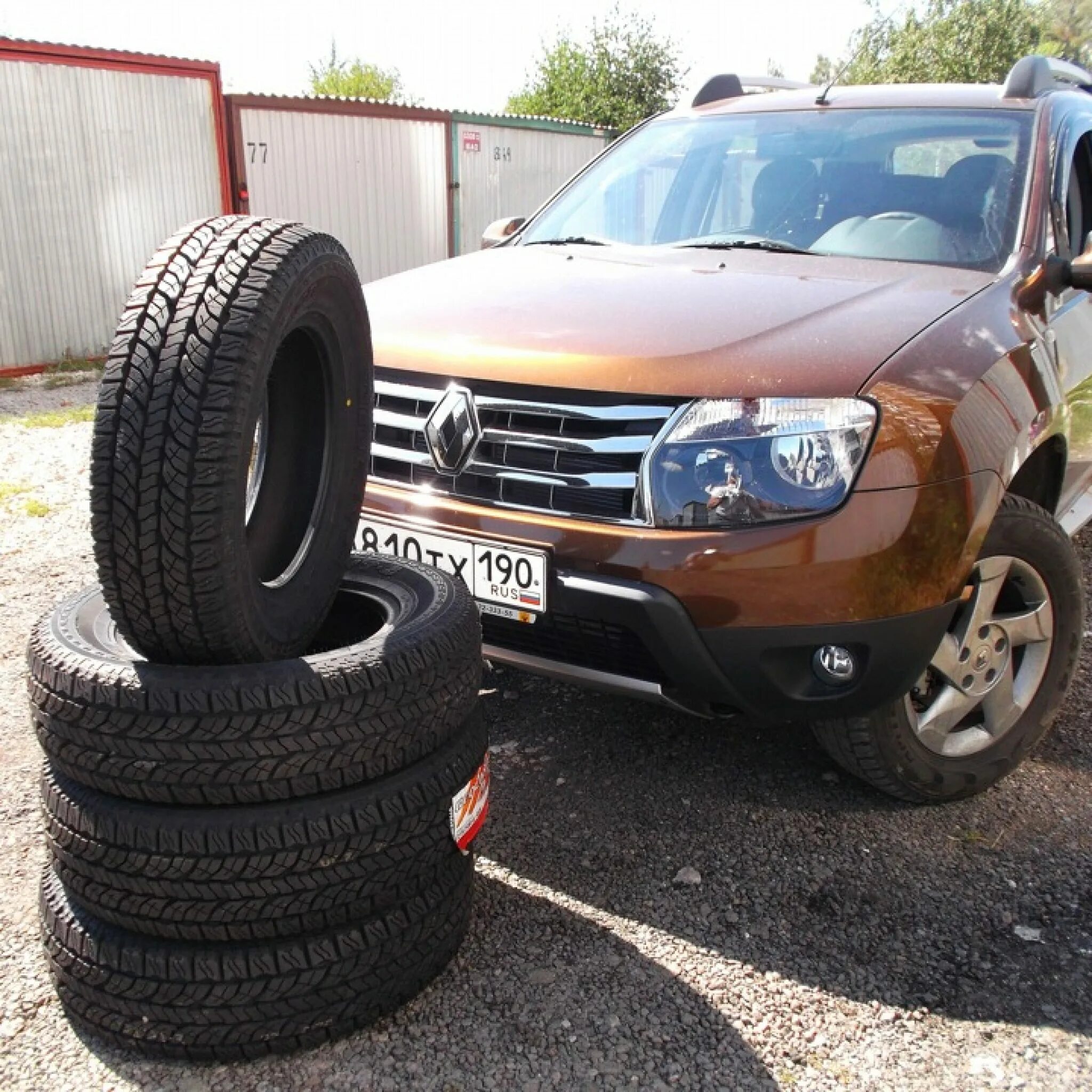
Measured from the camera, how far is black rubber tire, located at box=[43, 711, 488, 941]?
1.89 m

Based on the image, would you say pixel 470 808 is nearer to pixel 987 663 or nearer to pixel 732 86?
pixel 987 663

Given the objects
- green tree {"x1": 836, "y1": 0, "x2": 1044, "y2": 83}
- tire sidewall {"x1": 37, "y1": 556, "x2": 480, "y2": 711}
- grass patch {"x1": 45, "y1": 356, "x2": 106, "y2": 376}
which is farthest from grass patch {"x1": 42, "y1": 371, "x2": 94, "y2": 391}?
green tree {"x1": 836, "y1": 0, "x2": 1044, "y2": 83}

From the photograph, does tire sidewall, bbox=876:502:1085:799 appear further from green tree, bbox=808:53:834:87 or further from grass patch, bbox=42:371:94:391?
green tree, bbox=808:53:834:87

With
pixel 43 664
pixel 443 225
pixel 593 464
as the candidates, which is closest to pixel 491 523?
pixel 593 464

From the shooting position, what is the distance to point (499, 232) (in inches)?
170

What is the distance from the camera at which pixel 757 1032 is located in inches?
84.1

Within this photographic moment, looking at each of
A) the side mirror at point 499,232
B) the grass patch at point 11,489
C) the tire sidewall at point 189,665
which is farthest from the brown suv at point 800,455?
the grass patch at point 11,489

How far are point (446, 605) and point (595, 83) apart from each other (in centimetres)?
2541

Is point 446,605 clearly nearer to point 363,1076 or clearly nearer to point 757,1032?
point 363,1076

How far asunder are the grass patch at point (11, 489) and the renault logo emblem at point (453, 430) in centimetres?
406

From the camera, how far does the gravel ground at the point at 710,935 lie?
6.66 ft

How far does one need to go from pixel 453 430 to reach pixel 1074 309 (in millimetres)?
1978

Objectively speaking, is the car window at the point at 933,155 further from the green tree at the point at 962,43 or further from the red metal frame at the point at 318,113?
the green tree at the point at 962,43

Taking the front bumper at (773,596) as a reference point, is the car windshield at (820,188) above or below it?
above
